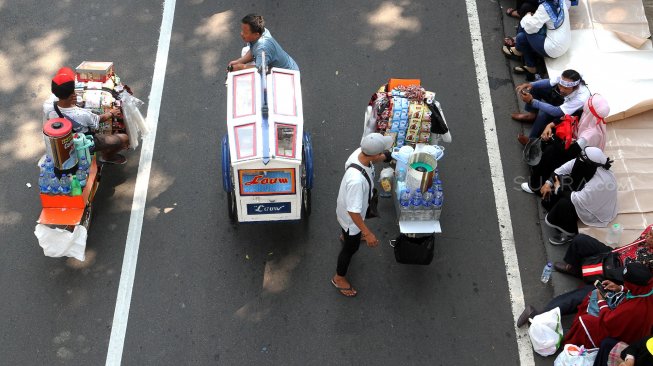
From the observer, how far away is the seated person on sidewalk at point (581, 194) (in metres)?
7.49

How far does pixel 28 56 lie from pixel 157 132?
2.38m

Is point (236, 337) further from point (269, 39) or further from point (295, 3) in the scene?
point (295, 3)

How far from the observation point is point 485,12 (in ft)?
34.5

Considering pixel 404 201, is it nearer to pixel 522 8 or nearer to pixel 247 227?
pixel 247 227

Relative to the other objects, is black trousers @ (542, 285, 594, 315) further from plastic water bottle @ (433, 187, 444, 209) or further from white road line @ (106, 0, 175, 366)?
white road line @ (106, 0, 175, 366)

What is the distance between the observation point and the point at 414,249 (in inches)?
295

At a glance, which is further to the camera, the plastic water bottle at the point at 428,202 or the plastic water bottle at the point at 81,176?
the plastic water bottle at the point at 81,176

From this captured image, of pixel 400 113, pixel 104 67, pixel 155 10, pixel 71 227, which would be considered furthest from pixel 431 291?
Answer: pixel 155 10

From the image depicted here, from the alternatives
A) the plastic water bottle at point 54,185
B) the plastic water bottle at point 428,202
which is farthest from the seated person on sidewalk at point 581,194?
the plastic water bottle at point 54,185

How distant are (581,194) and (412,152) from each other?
1.86m

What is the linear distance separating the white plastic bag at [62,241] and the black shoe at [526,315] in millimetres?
4578

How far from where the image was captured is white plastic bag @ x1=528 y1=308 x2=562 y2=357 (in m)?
6.98

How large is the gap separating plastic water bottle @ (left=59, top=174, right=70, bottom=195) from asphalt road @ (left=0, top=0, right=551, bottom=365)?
739mm

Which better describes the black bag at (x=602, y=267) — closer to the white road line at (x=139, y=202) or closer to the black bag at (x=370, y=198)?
the black bag at (x=370, y=198)
